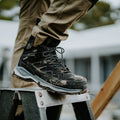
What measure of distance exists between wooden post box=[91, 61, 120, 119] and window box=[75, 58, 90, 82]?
1237 centimetres

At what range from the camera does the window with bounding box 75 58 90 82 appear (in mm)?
14383

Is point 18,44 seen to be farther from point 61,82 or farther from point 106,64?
point 106,64

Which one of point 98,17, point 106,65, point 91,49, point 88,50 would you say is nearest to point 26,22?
point 91,49

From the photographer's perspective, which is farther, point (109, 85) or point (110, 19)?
point (110, 19)

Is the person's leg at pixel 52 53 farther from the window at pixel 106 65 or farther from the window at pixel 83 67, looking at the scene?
the window at pixel 83 67

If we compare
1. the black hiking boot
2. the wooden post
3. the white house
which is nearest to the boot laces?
the black hiking boot

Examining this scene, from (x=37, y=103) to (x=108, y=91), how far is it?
78 cm

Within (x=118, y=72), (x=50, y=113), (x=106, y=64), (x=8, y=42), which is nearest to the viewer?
(x=50, y=113)

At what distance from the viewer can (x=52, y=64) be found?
1.41 meters

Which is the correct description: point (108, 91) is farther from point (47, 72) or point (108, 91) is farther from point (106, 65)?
point (106, 65)

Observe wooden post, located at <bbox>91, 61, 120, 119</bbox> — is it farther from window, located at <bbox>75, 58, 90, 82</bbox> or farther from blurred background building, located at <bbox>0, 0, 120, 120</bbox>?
window, located at <bbox>75, 58, 90, 82</bbox>

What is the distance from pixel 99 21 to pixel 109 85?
19.9 meters

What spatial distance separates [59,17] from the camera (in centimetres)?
135

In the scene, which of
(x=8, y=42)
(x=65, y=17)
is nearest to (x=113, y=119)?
(x=65, y=17)
